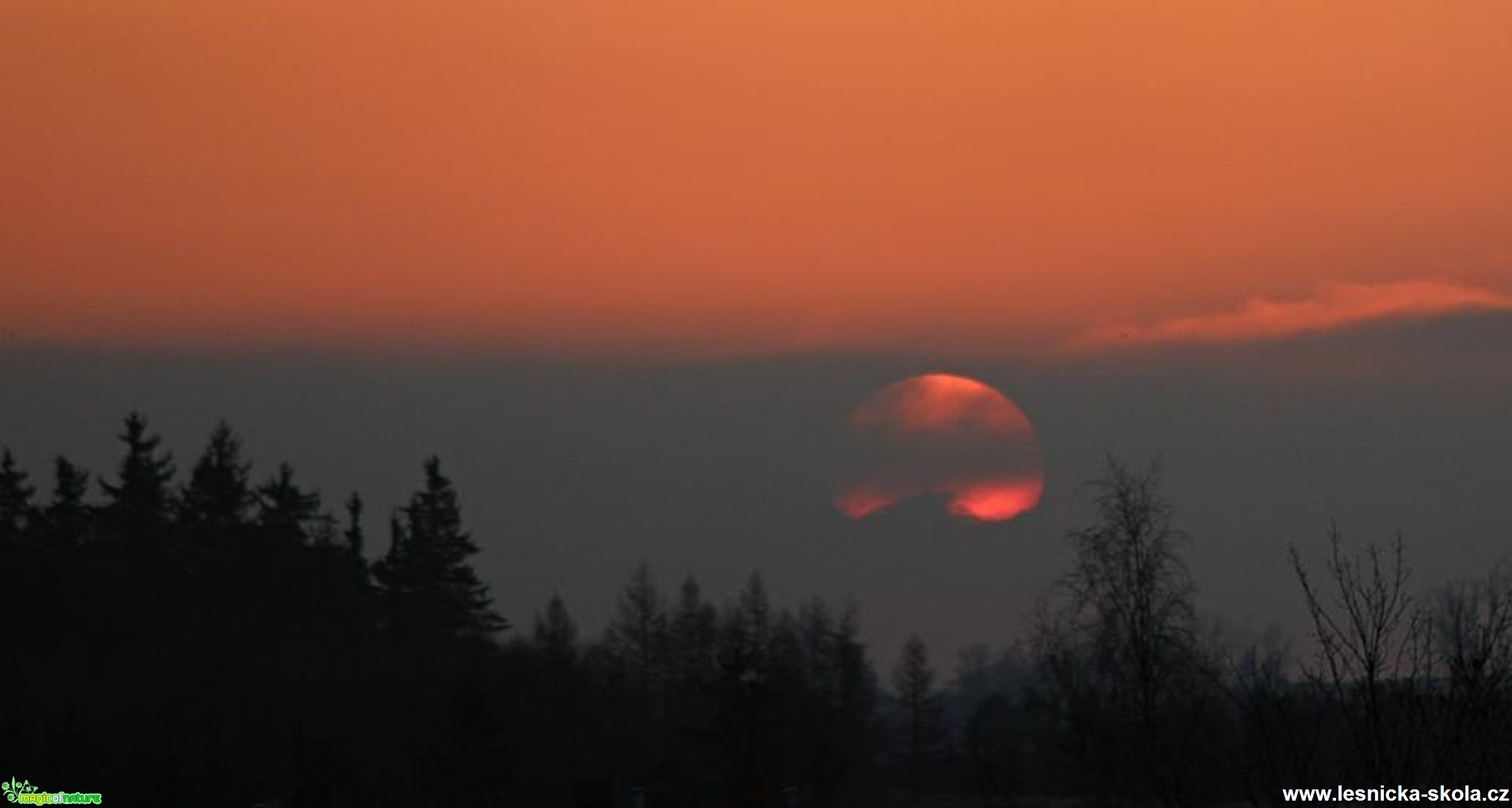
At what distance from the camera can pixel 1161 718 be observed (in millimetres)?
15195

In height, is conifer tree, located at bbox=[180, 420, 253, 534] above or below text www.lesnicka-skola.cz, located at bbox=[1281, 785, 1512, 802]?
above

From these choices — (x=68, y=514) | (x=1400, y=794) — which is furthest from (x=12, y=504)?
(x=1400, y=794)

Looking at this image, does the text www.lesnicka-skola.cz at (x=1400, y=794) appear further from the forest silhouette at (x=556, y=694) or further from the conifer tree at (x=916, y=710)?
the conifer tree at (x=916, y=710)

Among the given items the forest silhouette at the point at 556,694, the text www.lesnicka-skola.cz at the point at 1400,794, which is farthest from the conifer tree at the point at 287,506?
the text www.lesnicka-skola.cz at the point at 1400,794

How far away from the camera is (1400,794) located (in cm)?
1161

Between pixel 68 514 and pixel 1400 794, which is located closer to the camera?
pixel 1400 794

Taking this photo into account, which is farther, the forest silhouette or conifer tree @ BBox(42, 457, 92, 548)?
conifer tree @ BBox(42, 457, 92, 548)

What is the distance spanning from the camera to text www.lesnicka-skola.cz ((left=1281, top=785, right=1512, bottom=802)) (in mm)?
11328

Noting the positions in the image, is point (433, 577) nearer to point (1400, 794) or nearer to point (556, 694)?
point (556, 694)

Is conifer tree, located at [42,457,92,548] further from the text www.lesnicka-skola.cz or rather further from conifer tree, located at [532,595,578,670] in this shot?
the text www.lesnicka-skola.cz

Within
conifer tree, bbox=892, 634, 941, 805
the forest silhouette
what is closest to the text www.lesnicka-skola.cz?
the forest silhouette

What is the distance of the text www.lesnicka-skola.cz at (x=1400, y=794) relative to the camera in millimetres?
11328

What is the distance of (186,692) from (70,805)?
41.6 metres

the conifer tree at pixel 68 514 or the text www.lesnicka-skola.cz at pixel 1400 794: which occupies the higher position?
the conifer tree at pixel 68 514
